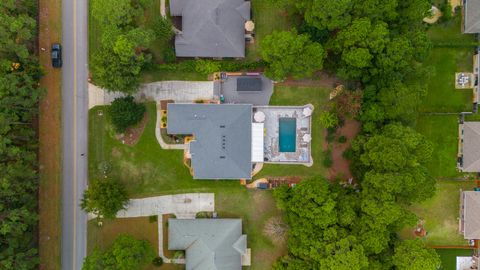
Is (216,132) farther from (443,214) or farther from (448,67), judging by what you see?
(443,214)

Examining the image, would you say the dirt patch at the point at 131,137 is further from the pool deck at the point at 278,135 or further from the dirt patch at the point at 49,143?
the pool deck at the point at 278,135

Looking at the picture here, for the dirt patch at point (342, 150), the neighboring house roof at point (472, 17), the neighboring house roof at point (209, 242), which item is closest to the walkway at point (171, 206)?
the neighboring house roof at point (209, 242)

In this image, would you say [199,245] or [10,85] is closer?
[10,85]

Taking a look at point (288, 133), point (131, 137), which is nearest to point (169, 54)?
point (131, 137)

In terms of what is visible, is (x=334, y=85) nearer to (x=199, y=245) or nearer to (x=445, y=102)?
(x=445, y=102)

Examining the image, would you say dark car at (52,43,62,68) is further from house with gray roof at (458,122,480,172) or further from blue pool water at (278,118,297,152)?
house with gray roof at (458,122,480,172)

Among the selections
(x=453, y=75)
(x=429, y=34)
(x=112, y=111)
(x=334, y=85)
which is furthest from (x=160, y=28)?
(x=453, y=75)
